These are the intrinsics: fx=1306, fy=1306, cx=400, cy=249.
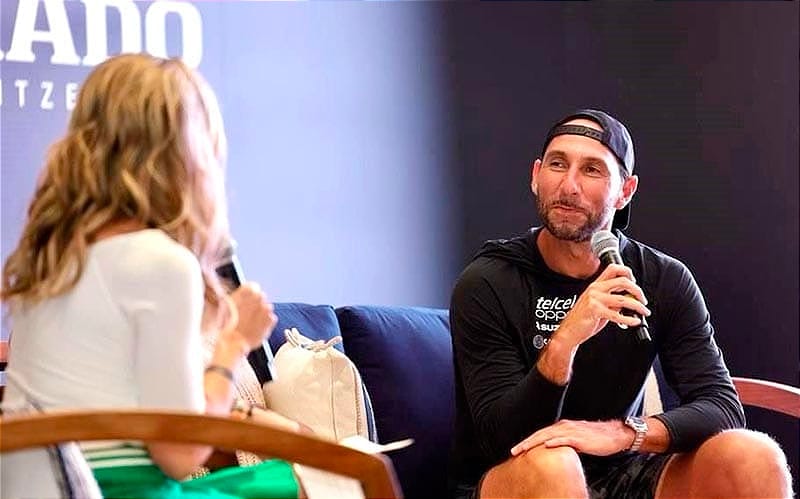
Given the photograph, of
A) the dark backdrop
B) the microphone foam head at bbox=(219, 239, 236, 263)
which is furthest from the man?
the dark backdrop

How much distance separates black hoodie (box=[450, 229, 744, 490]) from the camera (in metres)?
2.76

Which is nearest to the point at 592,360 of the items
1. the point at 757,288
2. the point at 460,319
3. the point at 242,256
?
the point at 460,319

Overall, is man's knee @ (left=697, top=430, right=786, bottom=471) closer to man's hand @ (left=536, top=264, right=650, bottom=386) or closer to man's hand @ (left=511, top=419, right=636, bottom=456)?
man's hand @ (left=511, top=419, right=636, bottom=456)

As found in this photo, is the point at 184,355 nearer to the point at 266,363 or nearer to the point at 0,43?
the point at 266,363

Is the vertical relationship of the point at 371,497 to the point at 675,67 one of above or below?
below

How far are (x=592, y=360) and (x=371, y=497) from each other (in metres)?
1.18

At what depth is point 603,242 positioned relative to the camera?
280 centimetres

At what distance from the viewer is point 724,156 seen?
4.19m

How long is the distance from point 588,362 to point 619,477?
10.4 inches

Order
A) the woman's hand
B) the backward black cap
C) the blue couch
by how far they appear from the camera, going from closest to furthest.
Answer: the woman's hand
the backward black cap
the blue couch

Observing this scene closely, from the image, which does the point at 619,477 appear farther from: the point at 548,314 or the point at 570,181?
the point at 570,181

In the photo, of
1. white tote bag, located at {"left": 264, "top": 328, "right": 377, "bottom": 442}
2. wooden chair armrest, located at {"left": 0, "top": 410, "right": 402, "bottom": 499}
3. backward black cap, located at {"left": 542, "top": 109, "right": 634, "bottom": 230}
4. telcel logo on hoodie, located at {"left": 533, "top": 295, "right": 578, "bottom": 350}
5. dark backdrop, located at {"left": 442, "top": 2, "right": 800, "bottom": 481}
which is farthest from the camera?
dark backdrop, located at {"left": 442, "top": 2, "right": 800, "bottom": 481}

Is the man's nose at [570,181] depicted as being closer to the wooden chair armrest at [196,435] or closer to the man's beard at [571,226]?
the man's beard at [571,226]

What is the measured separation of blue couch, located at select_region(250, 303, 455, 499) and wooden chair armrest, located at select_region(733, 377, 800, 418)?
0.73 metres
